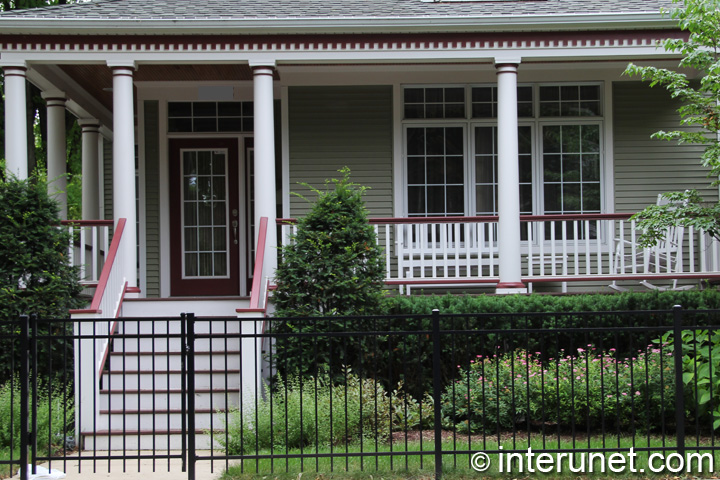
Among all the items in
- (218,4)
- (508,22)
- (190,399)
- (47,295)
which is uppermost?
(218,4)

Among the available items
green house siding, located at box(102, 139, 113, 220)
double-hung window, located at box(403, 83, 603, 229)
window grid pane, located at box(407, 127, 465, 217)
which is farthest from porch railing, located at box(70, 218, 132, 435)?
double-hung window, located at box(403, 83, 603, 229)

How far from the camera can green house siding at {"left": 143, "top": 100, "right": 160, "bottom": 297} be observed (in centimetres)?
1269

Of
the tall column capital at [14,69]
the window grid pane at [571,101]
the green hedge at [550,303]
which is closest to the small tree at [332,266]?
the green hedge at [550,303]

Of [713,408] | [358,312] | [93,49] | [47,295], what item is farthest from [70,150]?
[713,408]

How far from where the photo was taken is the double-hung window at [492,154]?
12.3m

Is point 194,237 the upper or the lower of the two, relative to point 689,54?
lower

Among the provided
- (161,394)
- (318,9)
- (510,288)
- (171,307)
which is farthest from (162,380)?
(318,9)

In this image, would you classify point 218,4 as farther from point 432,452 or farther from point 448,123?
point 432,452

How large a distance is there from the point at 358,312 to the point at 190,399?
9.29ft

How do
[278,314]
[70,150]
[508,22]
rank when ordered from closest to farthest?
[278,314] < [508,22] < [70,150]

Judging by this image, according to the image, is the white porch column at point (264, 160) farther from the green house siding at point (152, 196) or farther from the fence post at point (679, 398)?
the fence post at point (679, 398)

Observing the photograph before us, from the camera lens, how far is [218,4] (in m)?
11.8

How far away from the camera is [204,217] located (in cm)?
1288

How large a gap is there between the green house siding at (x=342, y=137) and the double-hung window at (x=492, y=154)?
0.39 metres
